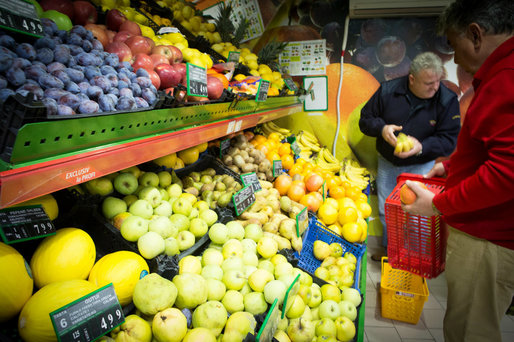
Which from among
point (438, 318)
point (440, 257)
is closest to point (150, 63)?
point (440, 257)

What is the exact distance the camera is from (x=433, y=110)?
3123mm

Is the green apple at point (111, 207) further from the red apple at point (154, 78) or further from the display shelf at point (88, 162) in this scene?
the red apple at point (154, 78)

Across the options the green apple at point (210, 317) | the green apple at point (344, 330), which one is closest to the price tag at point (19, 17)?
the green apple at point (210, 317)

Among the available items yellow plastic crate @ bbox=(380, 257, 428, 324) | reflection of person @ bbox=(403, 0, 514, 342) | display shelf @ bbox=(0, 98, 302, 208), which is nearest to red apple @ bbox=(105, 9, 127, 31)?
display shelf @ bbox=(0, 98, 302, 208)

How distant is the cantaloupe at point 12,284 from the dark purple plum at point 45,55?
1.98 ft

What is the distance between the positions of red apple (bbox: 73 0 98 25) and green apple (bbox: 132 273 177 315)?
1.40 meters

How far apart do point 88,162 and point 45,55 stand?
438 mm

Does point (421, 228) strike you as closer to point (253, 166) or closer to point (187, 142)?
point (253, 166)

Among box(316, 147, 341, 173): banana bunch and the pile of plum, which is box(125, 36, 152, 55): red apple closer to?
the pile of plum

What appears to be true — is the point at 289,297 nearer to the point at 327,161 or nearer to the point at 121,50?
the point at 121,50

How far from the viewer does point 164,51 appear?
1.61 m

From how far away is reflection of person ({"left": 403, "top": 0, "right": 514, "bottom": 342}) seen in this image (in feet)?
3.93

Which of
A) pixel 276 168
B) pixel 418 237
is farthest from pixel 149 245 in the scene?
pixel 418 237

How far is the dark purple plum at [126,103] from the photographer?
3.16 feet
